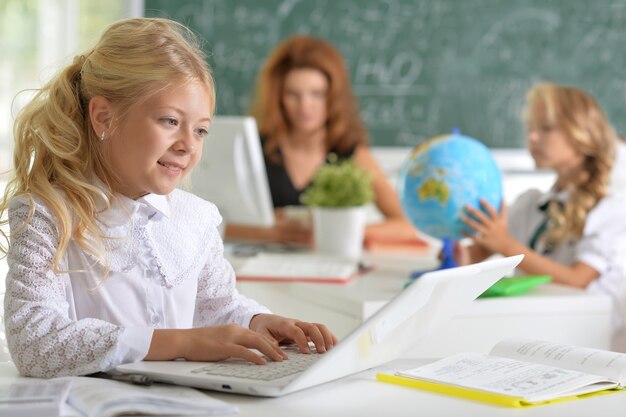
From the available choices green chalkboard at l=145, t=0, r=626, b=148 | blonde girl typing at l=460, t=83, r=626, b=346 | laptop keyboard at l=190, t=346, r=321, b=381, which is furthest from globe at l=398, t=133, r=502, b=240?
green chalkboard at l=145, t=0, r=626, b=148

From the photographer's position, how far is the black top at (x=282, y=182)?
424 cm

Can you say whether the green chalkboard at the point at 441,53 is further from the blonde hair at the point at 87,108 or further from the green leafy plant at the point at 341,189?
the blonde hair at the point at 87,108

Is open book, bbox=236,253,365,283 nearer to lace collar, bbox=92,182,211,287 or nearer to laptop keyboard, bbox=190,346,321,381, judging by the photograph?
lace collar, bbox=92,182,211,287

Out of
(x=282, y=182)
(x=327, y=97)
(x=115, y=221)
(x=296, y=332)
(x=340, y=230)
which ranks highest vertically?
(x=115, y=221)

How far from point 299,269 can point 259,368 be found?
5.01ft

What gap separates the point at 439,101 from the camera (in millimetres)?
5422

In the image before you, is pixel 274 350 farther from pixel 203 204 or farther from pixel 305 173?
pixel 305 173

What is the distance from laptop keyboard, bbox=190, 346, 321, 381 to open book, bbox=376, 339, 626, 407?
122mm

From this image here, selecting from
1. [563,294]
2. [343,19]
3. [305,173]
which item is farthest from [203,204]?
[343,19]

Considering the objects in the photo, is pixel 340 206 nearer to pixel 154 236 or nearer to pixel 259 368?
pixel 154 236

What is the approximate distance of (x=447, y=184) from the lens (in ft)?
8.83

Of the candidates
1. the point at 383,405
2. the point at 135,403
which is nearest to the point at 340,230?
the point at 383,405

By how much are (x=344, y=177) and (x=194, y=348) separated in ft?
6.25

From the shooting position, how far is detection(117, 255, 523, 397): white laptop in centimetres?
125
